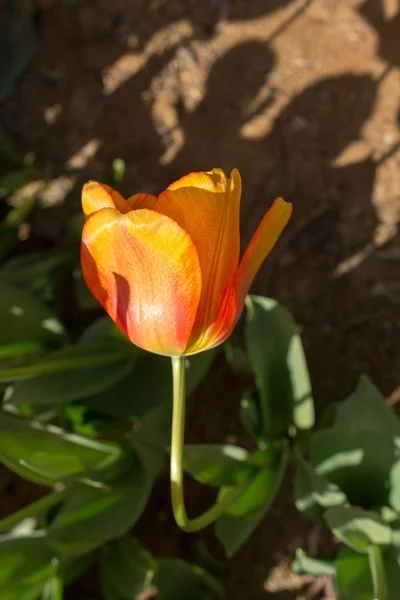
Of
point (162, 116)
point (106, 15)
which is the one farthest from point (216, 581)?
point (106, 15)

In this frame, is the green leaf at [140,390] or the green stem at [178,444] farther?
the green leaf at [140,390]

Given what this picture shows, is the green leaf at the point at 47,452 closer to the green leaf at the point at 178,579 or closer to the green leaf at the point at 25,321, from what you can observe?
the green leaf at the point at 25,321

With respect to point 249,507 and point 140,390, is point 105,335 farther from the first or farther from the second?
point 249,507

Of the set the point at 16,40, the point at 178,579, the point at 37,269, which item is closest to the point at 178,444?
the point at 178,579

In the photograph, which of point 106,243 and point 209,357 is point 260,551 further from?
point 106,243

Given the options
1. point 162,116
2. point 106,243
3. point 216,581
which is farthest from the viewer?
point 162,116

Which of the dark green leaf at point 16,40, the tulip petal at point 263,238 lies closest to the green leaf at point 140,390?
the tulip petal at point 263,238
